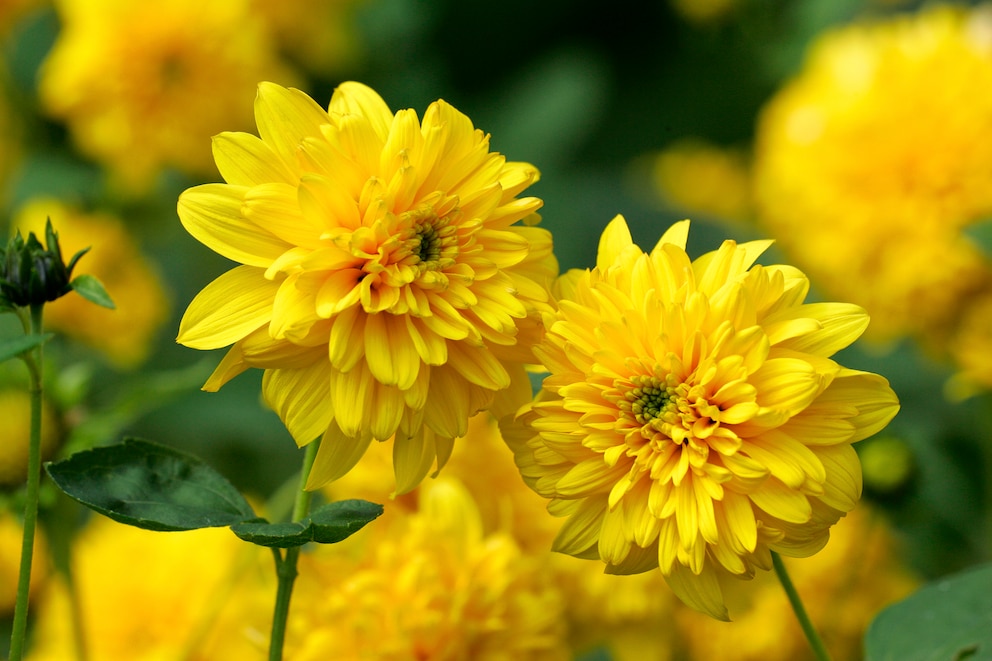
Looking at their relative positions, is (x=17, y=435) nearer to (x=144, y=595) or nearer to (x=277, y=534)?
(x=144, y=595)

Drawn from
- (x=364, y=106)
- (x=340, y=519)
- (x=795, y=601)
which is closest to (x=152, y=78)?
(x=364, y=106)

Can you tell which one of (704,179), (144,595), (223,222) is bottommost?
(144,595)

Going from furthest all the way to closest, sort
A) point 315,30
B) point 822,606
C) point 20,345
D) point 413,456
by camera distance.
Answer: point 315,30 < point 822,606 < point 413,456 < point 20,345

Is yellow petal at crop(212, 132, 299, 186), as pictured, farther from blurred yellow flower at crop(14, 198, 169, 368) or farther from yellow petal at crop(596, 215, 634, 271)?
blurred yellow flower at crop(14, 198, 169, 368)

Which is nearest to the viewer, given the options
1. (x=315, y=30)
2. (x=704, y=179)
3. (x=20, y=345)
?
(x=20, y=345)

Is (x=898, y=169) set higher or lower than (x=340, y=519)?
higher

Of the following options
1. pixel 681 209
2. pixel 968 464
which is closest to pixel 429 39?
pixel 681 209

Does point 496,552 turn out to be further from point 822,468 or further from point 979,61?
point 979,61
